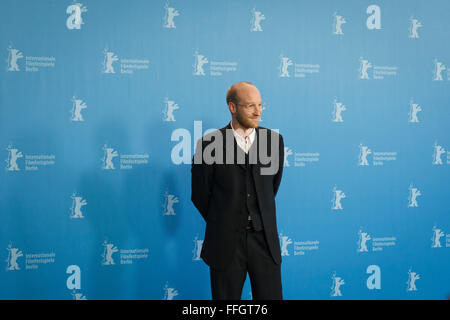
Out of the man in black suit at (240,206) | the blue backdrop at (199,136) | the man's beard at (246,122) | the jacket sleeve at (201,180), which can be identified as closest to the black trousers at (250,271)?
the man in black suit at (240,206)

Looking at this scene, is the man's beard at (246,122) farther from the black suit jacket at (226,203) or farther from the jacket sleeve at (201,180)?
the jacket sleeve at (201,180)

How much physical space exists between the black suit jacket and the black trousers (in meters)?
0.04

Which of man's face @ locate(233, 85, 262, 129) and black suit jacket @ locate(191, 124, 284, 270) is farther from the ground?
man's face @ locate(233, 85, 262, 129)

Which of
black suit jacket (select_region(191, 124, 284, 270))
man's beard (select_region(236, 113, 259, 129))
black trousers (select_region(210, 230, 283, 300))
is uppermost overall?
man's beard (select_region(236, 113, 259, 129))

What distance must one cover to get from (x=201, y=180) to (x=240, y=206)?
274mm

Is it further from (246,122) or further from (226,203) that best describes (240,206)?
(246,122)

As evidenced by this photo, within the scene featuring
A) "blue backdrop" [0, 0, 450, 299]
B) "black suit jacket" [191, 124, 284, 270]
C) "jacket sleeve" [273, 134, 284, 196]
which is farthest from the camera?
"blue backdrop" [0, 0, 450, 299]

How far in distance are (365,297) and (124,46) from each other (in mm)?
2752

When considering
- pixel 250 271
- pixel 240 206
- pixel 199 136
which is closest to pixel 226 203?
pixel 240 206

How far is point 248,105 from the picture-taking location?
2.08 meters

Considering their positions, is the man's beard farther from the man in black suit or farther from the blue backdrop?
the blue backdrop

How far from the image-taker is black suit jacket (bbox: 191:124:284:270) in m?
2.04

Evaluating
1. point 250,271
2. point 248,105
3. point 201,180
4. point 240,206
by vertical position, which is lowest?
point 250,271

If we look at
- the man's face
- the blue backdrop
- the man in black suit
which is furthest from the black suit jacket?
the blue backdrop
